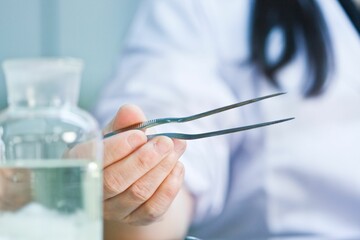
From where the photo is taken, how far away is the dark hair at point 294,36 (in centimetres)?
83

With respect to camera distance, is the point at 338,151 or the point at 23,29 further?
the point at 23,29

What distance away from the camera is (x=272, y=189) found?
2.72 ft

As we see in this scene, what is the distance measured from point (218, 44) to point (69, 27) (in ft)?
2.44

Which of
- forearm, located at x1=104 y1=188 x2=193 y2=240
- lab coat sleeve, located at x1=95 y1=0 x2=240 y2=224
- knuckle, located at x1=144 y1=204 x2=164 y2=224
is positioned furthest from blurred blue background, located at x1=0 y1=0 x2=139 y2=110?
knuckle, located at x1=144 y1=204 x2=164 y2=224

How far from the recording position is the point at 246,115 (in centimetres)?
84

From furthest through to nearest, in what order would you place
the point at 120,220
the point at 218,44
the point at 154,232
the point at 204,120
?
the point at 218,44, the point at 204,120, the point at 154,232, the point at 120,220

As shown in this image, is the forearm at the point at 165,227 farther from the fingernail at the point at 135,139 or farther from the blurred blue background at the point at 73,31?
the blurred blue background at the point at 73,31

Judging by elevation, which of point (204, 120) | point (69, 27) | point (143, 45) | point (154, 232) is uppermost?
point (69, 27)

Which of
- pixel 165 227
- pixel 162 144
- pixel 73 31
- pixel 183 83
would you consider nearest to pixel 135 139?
pixel 162 144

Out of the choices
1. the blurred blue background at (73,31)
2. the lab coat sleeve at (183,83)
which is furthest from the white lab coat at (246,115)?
the blurred blue background at (73,31)

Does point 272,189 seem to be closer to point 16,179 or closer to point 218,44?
point 218,44

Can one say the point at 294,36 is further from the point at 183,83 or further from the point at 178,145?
the point at 178,145

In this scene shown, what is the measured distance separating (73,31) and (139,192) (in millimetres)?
1183

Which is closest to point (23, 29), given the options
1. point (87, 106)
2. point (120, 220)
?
point (87, 106)
